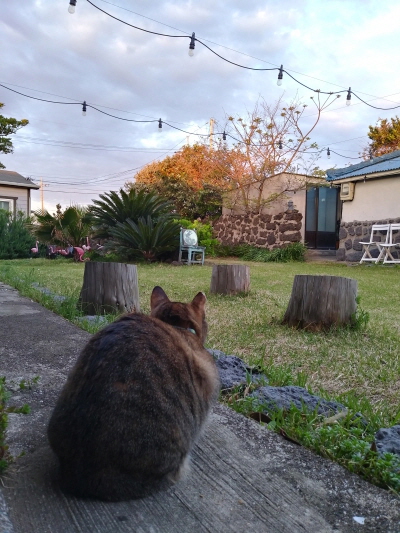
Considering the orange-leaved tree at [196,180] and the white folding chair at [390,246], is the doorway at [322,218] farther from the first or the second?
the white folding chair at [390,246]

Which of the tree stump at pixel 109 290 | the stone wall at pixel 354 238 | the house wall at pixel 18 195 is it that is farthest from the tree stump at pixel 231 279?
the house wall at pixel 18 195

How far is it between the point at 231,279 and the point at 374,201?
8.62 meters

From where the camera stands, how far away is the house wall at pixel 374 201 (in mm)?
12570

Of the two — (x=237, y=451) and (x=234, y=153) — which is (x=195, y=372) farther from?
(x=234, y=153)

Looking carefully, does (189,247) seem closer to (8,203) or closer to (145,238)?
(145,238)

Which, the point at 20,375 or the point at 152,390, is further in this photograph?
the point at 20,375

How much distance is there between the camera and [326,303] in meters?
4.45

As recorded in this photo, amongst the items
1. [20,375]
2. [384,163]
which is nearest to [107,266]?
[20,375]

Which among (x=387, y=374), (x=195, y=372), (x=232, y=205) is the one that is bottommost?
(x=387, y=374)

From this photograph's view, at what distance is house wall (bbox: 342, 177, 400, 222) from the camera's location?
41.2 ft

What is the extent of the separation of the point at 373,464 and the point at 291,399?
28.0 inches

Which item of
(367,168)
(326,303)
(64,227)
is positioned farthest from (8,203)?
(326,303)

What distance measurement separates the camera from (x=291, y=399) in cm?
236

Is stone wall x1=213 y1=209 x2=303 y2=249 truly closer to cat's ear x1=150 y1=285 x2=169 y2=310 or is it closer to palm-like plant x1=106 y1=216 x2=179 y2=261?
palm-like plant x1=106 y1=216 x2=179 y2=261
